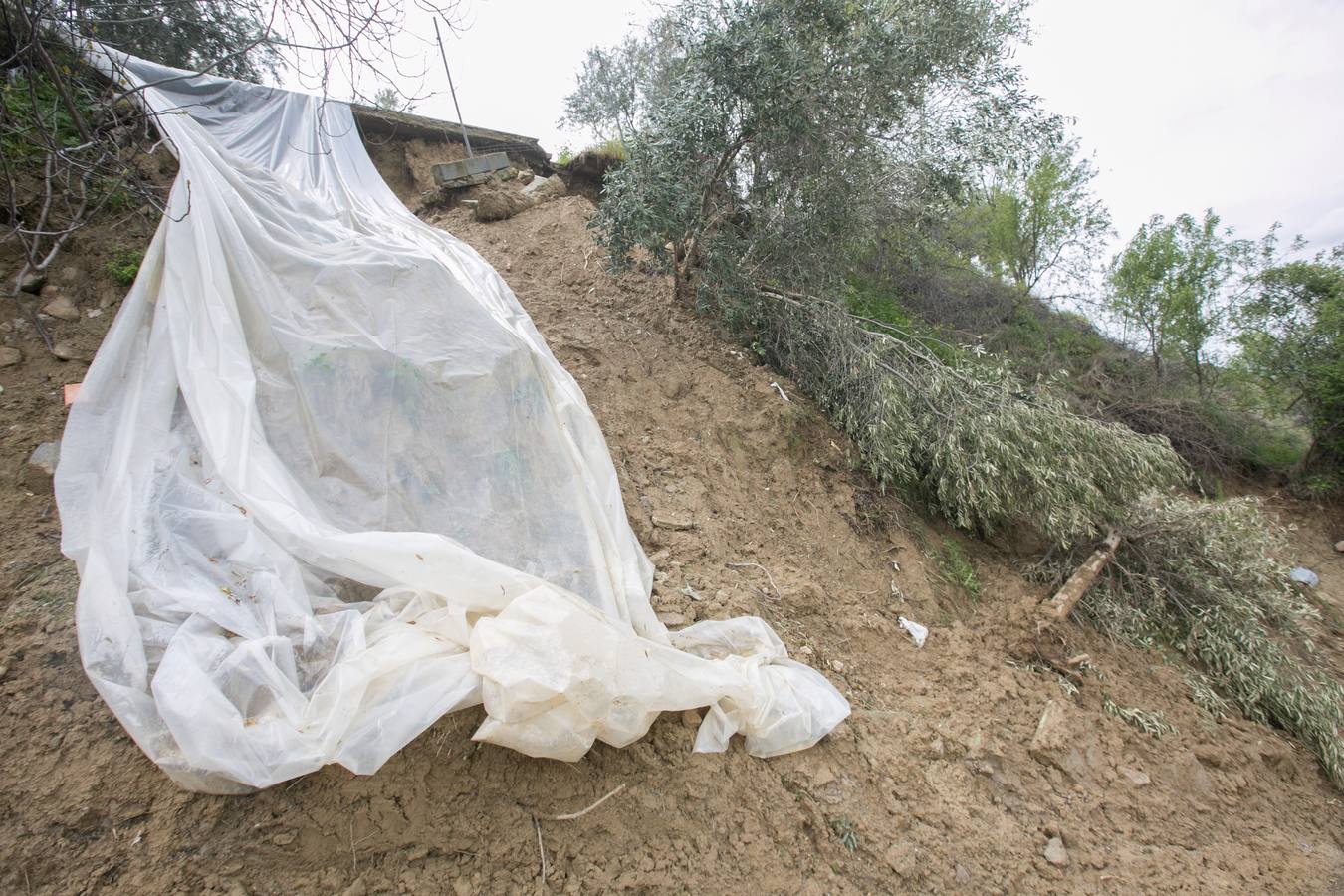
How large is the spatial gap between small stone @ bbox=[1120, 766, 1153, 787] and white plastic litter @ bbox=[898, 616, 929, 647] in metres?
1.07

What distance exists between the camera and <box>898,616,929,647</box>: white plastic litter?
3.47m

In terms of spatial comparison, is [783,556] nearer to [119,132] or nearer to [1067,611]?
[1067,611]

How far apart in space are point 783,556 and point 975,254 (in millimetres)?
9060

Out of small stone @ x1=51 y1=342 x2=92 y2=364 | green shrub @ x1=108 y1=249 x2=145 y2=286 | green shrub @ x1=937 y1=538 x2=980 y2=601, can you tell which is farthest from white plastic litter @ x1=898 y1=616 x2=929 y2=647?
green shrub @ x1=108 y1=249 x2=145 y2=286

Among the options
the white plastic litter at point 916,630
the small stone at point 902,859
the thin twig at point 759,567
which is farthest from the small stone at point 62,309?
the white plastic litter at point 916,630

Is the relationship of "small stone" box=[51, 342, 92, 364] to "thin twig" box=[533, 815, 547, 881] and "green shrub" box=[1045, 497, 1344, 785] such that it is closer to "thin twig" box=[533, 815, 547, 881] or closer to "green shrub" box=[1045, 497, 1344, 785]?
"thin twig" box=[533, 815, 547, 881]

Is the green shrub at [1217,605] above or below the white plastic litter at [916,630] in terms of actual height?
above

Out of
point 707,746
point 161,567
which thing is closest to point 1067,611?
point 707,746

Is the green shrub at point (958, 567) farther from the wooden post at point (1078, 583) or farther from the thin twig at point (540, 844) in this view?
the thin twig at point (540, 844)

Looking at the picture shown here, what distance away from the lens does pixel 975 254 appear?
10438 millimetres

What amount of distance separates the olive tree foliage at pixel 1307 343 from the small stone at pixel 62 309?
11165 mm

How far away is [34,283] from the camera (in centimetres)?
304

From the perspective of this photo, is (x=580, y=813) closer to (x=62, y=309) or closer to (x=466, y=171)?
(x=62, y=309)

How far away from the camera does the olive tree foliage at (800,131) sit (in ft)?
14.2
